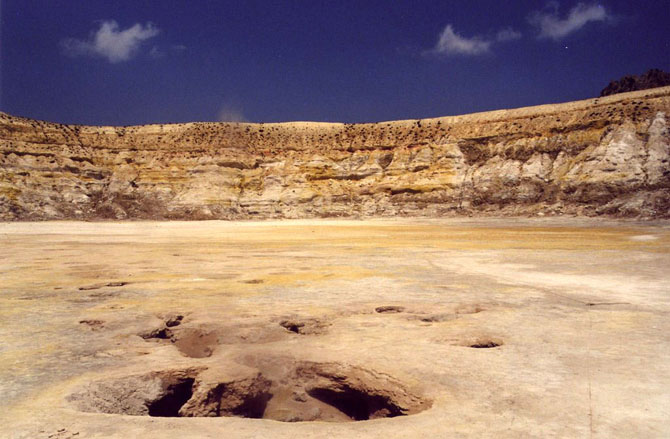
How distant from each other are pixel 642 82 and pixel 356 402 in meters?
90.7

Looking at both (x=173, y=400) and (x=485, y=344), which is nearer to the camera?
(x=173, y=400)

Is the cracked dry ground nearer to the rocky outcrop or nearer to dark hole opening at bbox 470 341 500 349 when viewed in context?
dark hole opening at bbox 470 341 500 349

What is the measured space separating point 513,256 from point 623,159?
116ft

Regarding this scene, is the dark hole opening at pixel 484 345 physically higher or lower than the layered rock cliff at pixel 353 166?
lower

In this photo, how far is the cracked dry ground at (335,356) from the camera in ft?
12.7

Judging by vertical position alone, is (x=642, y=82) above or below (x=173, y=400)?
above

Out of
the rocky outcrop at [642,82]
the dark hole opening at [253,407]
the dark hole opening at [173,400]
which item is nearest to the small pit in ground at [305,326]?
the dark hole opening at [253,407]

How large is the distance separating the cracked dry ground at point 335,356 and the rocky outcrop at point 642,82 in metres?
80.8

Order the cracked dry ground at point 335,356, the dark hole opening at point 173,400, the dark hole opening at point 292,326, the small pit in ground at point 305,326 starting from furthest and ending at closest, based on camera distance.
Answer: the dark hole opening at point 292,326
the small pit in ground at point 305,326
the dark hole opening at point 173,400
the cracked dry ground at point 335,356

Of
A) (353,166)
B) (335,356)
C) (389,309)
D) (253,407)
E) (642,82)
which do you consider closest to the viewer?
(253,407)

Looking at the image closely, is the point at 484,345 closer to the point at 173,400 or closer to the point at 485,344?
the point at 485,344

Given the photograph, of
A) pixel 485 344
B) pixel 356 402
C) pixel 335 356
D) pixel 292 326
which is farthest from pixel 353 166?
pixel 356 402

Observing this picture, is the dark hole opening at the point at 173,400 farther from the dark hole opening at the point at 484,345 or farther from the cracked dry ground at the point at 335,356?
the dark hole opening at the point at 484,345

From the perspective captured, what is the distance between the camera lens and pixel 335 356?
5.54 m
